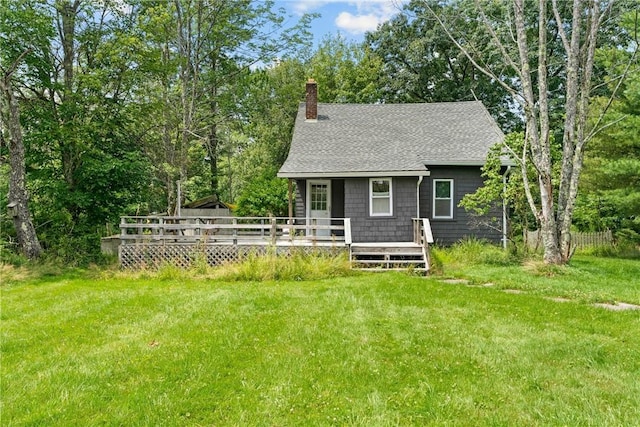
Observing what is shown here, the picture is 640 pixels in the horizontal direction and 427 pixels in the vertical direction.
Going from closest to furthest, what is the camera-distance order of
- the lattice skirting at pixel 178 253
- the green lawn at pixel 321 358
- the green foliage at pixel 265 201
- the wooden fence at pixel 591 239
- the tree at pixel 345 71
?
the green lawn at pixel 321 358 → the lattice skirting at pixel 178 253 → the wooden fence at pixel 591 239 → the green foliage at pixel 265 201 → the tree at pixel 345 71

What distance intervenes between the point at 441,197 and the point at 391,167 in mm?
2696

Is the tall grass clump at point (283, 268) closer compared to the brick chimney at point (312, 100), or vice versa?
the tall grass clump at point (283, 268)

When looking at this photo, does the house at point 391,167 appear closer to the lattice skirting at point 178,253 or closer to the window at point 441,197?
the window at point 441,197

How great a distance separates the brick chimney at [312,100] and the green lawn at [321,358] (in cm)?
1067

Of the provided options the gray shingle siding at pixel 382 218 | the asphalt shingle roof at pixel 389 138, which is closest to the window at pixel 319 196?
the asphalt shingle roof at pixel 389 138

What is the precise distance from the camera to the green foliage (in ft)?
61.7

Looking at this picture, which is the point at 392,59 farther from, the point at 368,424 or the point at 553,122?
the point at 368,424

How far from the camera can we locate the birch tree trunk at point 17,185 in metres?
11.2

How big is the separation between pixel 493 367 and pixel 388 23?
96.5 feet

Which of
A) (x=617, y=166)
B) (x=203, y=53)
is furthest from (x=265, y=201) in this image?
(x=617, y=166)

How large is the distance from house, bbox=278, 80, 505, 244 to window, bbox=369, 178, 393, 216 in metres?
0.03

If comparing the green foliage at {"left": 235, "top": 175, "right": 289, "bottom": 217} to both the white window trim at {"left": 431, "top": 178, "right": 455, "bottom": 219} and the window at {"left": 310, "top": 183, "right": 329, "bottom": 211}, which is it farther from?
the white window trim at {"left": 431, "top": 178, "right": 455, "bottom": 219}

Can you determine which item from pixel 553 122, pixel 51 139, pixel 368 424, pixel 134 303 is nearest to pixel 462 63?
pixel 553 122

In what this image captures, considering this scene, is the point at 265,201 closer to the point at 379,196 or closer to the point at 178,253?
the point at 379,196
